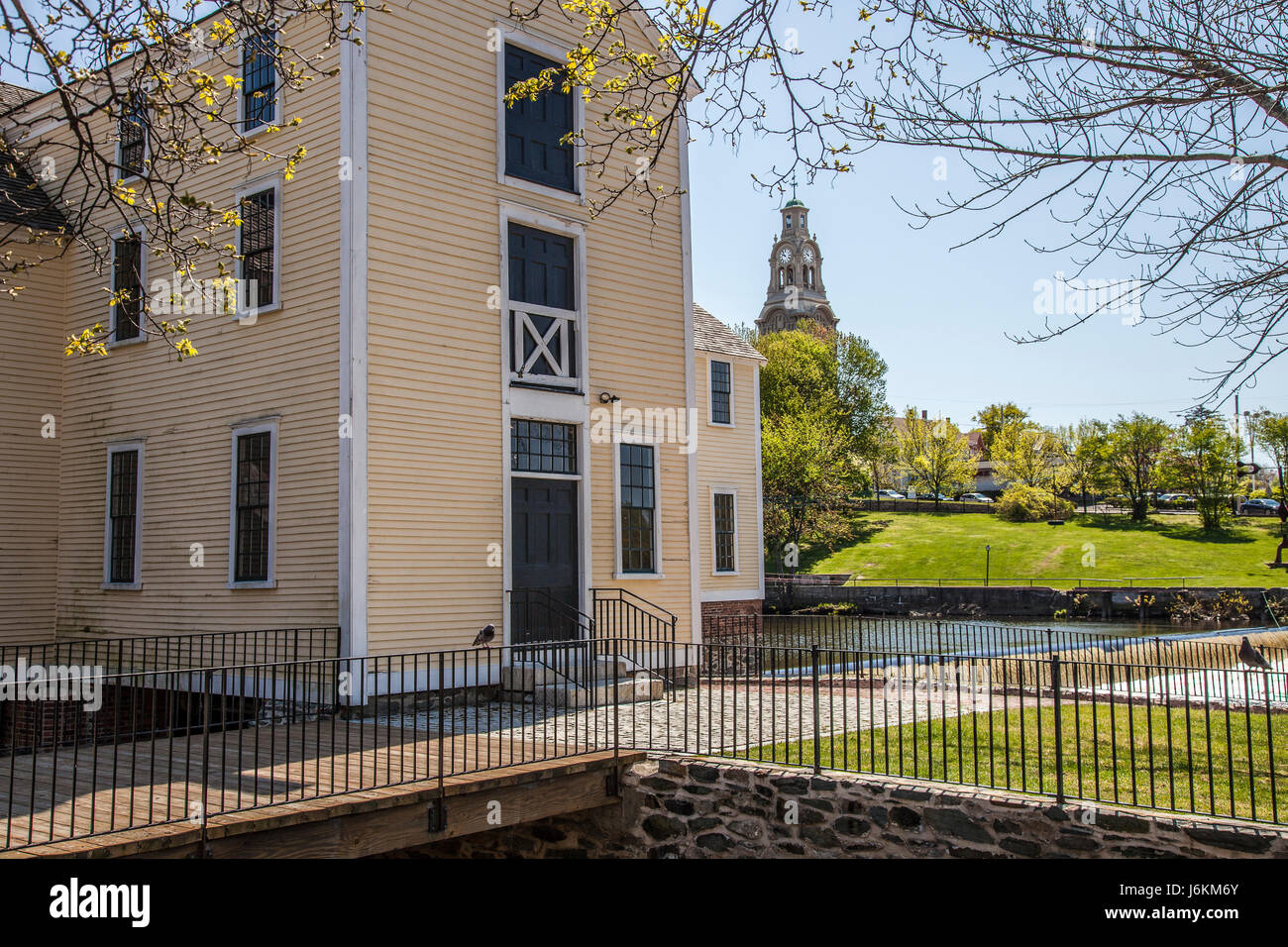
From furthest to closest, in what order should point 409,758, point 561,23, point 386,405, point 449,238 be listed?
point 561,23
point 449,238
point 386,405
point 409,758

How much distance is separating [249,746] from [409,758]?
2.14m

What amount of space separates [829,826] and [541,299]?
9.61 meters

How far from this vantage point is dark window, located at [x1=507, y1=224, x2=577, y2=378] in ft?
50.3

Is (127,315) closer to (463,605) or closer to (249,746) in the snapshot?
(463,605)

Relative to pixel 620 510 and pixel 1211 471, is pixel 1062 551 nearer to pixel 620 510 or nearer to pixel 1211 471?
pixel 1211 471

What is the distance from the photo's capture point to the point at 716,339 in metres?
30.7

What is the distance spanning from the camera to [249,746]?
10555 millimetres

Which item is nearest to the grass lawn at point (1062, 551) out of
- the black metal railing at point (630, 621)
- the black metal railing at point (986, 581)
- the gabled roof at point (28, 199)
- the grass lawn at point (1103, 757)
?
→ the black metal railing at point (986, 581)

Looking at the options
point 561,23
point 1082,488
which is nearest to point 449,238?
point 561,23

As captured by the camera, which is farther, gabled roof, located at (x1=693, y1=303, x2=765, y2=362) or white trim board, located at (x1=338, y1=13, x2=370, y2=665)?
gabled roof, located at (x1=693, y1=303, x2=765, y2=362)

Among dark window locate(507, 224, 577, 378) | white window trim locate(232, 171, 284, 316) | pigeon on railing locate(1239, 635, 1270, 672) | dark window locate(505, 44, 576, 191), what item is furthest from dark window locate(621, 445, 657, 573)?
pigeon on railing locate(1239, 635, 1270, 672)

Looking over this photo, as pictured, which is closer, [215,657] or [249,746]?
[249,746]

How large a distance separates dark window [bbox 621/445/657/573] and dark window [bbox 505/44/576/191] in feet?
14.7

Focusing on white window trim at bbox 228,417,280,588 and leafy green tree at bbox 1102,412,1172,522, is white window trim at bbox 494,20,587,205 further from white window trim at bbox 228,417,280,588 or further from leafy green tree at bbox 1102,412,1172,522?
leafy green tree at bbox 1102,412,1172,522
